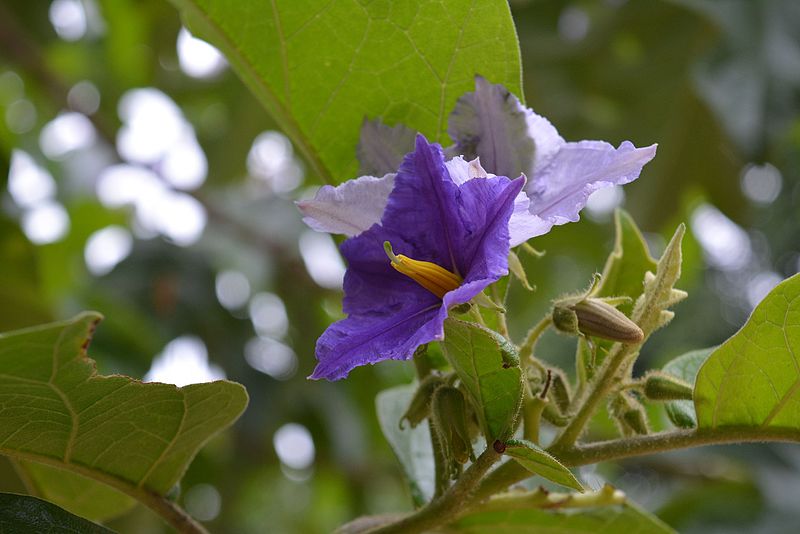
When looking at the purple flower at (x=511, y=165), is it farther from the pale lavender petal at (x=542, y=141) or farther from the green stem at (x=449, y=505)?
the green stem at (x=449, y=505)

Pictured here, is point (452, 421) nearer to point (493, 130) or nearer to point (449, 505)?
point (449, 505)

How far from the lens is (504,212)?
1.03m

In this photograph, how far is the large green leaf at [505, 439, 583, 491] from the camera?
973 mm

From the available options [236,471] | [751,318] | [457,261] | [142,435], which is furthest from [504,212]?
[236,471]

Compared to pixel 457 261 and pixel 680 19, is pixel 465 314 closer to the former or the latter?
pixel 457 261

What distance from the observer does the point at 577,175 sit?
45.0 inches

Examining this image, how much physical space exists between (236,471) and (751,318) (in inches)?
110

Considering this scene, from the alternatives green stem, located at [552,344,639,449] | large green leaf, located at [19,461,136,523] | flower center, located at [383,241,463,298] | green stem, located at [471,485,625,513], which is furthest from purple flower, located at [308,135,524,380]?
large green leaf, located at [19,461,136,523]

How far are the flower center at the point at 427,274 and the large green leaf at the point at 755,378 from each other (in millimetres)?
356

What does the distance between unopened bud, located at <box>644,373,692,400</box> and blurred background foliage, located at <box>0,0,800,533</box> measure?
1.49 meters

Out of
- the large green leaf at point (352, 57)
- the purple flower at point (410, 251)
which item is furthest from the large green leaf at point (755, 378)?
the large green leaf at point (352, 57)

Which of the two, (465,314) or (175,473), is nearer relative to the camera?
(465,314)

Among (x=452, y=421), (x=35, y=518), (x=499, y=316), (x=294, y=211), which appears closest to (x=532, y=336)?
(x=499, y=316)

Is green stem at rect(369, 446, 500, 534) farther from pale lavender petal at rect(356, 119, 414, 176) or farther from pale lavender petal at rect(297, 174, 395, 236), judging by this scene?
pale lavender petal at rect(356, 119, 414, 176)
